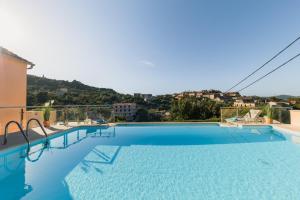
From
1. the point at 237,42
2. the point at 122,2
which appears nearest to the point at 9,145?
the point at 122,2

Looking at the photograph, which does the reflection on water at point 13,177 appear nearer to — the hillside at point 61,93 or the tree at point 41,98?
the hillside at point 61,93

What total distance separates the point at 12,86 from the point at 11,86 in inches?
3.1

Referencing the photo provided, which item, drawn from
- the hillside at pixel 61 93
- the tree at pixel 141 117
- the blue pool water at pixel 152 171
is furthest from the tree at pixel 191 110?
the blue pool water at pixel 152 171

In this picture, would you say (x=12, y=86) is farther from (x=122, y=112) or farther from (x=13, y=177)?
(x=122, y=112)

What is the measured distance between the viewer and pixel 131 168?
179 inches

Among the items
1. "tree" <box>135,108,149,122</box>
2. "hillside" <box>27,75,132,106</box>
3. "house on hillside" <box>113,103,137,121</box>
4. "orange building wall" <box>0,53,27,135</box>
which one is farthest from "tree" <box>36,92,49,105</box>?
"orange building wall" <box>0,53,27,135</box>

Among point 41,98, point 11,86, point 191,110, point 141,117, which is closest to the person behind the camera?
point 11,86

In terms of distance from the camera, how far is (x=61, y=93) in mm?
27484

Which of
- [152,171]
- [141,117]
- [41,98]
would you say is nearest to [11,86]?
[152,171]

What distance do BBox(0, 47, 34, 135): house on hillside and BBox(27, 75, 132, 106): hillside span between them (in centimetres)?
→ 1052

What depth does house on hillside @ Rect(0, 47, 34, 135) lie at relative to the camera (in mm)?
8109

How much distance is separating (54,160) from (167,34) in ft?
38.8

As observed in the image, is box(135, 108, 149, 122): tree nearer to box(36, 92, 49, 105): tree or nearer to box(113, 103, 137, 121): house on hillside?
box(113, 103, 137, 121): house on hillside

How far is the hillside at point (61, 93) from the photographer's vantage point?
22.1 m
